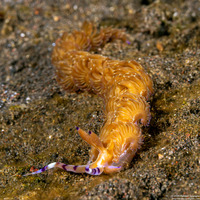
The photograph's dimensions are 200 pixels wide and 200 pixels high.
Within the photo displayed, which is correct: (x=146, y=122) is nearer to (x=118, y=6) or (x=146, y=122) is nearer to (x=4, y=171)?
(x=4, y=171)

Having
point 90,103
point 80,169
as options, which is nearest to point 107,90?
point 90,103

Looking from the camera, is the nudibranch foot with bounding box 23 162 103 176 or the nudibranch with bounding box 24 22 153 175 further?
the nudibranch with bounding box 24 22 153 175

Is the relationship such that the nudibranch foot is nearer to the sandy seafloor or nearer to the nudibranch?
the nudibranch

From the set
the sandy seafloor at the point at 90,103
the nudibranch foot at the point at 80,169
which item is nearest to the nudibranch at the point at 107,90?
the nudibranch foot at the point at 80,169

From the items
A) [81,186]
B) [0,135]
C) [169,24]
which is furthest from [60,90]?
[169,24]

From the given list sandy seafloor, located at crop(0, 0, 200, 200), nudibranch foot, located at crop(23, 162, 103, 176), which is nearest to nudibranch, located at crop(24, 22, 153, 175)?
nudibranch foot, located at crop(23, 162, 103, 176)

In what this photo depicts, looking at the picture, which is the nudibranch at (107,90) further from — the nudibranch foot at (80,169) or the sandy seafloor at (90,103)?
the sandy seafloor at (90,103)
